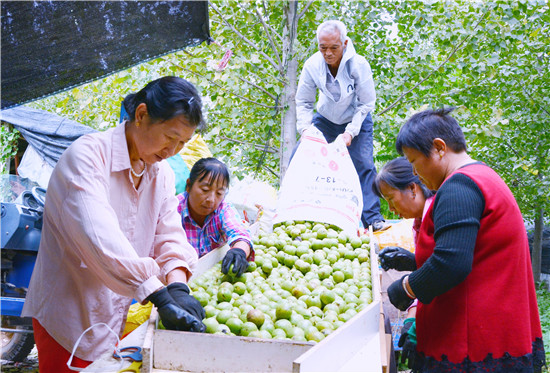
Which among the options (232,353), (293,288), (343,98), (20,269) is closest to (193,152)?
A: (343,98)

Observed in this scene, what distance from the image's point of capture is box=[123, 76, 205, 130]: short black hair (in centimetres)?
204

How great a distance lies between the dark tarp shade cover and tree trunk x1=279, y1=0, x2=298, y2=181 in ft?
13.6

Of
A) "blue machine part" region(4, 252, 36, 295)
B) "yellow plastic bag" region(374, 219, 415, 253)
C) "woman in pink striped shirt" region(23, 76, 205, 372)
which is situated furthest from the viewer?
"blue machine part" region(4, 252, 36, 295)

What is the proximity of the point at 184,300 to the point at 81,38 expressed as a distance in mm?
1292

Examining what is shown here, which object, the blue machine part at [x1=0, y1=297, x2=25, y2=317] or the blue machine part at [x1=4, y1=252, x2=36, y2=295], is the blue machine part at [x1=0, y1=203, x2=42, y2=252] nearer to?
the blue machine part at [x1=4, y1=252, x2=36, y2=295]

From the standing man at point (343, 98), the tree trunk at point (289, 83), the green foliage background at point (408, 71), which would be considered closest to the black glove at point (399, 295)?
the standing man at point (343, 98)

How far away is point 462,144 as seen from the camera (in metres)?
2.18

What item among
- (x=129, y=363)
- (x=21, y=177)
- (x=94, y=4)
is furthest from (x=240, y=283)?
(x=21, y=177)

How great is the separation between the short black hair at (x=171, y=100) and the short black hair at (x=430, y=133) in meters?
0.93

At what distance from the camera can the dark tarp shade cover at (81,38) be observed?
2.04 metres

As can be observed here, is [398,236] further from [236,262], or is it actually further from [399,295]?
[399,295]

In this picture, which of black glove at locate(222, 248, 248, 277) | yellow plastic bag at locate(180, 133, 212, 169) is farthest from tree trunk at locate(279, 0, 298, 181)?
black glove at locate(222, 248, 248, 277)

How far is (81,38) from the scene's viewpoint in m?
2.29

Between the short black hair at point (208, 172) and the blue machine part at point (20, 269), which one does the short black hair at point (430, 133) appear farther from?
the blue machine part at point (20, 269)
